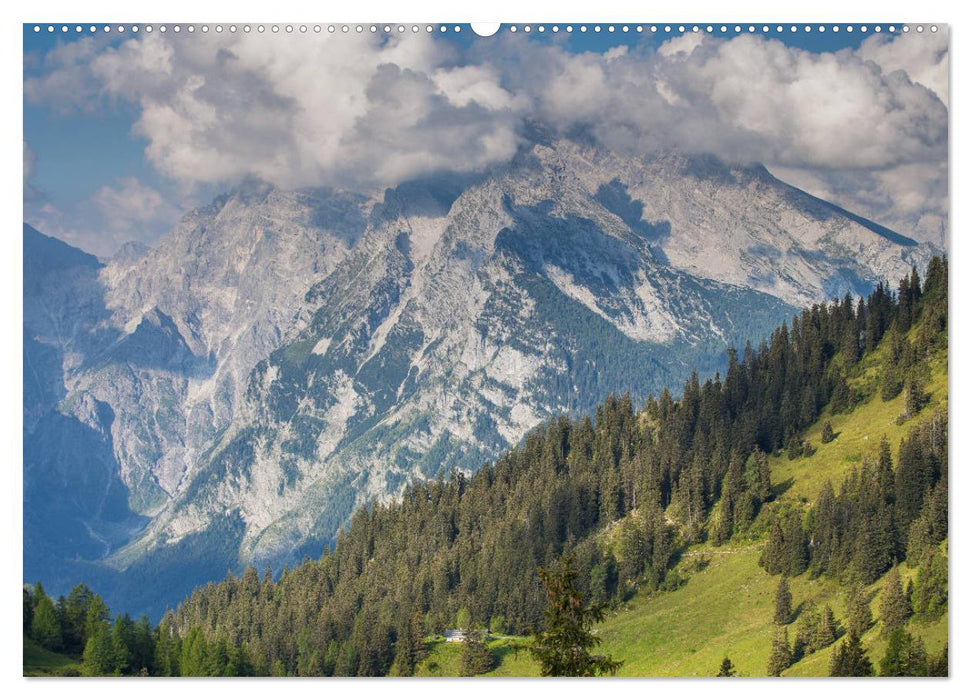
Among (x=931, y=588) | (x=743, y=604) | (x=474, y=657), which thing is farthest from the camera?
(x=743, y=604)

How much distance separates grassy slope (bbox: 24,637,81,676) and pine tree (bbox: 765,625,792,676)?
34955mm

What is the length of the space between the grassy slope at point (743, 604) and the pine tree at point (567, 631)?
1367 cm

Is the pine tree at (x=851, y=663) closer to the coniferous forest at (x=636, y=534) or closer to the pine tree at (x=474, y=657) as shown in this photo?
the coniferous forest at (x=636, y=534)

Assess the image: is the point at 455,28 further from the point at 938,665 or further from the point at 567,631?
the point at 938,665

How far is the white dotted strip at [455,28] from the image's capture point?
161 ft

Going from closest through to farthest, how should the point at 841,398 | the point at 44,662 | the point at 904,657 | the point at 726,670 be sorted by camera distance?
the point at 904,657
the point at 726,670
the point at 44,662
the point at 841,398

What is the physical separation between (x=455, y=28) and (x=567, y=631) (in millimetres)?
26497

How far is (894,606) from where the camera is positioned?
200 feet

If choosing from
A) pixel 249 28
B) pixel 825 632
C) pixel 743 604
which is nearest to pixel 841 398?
pixel 743 604

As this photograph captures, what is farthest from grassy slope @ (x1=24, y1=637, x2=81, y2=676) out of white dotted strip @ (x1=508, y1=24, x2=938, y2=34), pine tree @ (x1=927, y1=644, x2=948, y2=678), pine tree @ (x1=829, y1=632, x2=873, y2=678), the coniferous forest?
pine tree @ (x1=927, y1=644, x2=948, y2=678)

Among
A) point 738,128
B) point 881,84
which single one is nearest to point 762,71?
point 881,84

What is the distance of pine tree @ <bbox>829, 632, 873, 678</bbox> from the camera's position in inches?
1975

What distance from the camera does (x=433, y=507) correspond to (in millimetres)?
129875

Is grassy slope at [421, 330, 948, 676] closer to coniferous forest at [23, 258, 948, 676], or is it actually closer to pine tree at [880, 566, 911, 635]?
pine tree at [880, 566, 911, 635]
